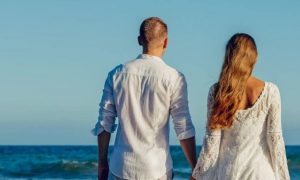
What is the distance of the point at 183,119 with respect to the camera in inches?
215

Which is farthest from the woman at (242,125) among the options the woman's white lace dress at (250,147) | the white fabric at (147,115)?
the white fabric at (147,115)

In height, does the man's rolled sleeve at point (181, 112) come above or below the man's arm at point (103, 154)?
above

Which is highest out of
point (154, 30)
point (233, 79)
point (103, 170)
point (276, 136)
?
point (154, 30)

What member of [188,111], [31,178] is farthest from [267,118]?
[31,178]

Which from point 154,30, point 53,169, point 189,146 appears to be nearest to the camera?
point 154,30

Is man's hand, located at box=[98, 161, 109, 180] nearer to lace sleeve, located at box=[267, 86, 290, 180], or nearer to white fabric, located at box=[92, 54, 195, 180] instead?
white fabric, located at box=[92, 54, 195, 180]

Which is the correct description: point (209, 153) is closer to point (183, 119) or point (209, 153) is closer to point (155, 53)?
point (183, 119)

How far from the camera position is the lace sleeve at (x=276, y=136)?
553 cm

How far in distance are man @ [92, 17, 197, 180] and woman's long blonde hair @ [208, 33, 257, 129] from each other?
0.73 ft

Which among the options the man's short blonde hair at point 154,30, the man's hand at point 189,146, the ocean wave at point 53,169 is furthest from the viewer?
the ocean wave at point 53,169

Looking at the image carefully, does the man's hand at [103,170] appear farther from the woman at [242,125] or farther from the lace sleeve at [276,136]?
the lace sleeve at [276,136]

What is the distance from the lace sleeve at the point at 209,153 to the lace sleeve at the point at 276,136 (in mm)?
375

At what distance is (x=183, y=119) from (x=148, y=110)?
0.87ft

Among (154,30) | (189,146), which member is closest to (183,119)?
(189,146)
